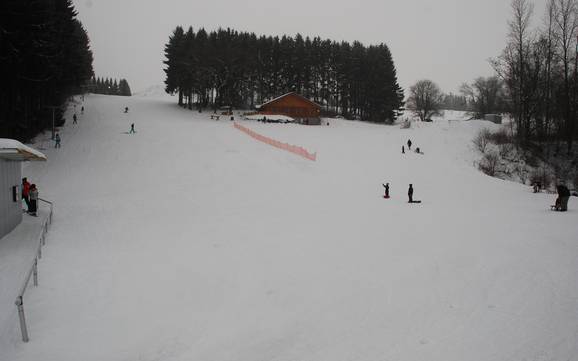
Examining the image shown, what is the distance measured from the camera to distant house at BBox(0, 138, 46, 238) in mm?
12531

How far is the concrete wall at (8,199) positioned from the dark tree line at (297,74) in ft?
176

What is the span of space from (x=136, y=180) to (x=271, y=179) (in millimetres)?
8530

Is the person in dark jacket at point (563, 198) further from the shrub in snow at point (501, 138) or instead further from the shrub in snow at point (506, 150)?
the shrub in snow at point (501, 138)

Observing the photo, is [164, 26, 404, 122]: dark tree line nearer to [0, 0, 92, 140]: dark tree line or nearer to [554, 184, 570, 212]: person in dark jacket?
[0, 0, 92, 140]: dark tree line

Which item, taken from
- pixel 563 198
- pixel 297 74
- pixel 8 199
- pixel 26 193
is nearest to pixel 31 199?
pixel 26 193

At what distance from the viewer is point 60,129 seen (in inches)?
1506

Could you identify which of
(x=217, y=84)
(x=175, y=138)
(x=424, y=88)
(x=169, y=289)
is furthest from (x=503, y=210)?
(x=424, y=88)

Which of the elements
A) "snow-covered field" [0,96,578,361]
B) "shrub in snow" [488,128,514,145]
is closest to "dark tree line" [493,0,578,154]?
"shrub in snow" [488,128,514,145]

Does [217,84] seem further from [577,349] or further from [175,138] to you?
[577,349]

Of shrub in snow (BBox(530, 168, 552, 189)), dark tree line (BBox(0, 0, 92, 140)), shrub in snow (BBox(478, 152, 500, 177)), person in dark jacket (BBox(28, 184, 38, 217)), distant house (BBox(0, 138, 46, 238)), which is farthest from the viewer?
shrub in snow (BBox(478, 152, 500, 177))

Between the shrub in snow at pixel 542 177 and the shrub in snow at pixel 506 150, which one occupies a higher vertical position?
the shrub in snow at pixel 506 150

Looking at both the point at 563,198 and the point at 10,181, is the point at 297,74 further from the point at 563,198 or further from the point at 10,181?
the point at 10,181

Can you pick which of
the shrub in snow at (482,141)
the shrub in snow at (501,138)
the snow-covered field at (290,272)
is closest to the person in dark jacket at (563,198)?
the snow-covered field at (290,272)

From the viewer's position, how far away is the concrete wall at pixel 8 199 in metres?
13.3
